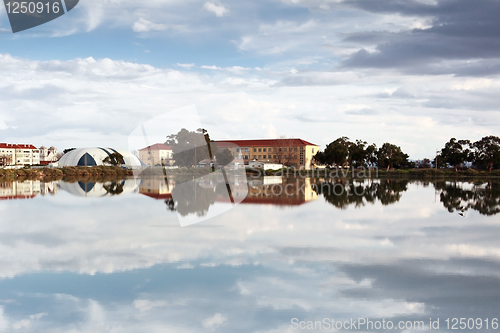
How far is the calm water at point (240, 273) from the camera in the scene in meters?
4.23

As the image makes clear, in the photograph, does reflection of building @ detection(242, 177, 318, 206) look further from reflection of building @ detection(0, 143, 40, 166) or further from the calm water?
reflection of building @ detection(0, 143, 40, 166)

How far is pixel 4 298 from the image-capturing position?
15.2ft

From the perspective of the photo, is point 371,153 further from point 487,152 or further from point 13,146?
point 13,146

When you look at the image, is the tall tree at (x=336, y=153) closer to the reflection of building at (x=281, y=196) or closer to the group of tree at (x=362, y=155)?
the group of tree at (x=362, y=155)

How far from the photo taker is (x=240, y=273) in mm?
5566

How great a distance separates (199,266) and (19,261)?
2632 millimetres

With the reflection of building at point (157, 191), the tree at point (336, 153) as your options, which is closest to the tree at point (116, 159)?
the tree at point (336, 153)

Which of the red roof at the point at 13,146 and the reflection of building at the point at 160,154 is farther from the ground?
the red roof at the point at 13,146

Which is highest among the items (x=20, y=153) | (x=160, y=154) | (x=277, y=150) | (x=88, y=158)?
(x=20, y=153)

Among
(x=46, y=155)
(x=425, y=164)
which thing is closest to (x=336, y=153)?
(x=425, y=164)

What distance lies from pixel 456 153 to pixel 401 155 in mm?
7781

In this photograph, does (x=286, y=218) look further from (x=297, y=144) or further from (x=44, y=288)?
(x=297, y=144)

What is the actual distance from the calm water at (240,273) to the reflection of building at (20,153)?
305 feet

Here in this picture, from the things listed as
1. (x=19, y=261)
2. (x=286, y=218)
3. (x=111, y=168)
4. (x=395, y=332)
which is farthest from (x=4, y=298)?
(x=111, y=168)
